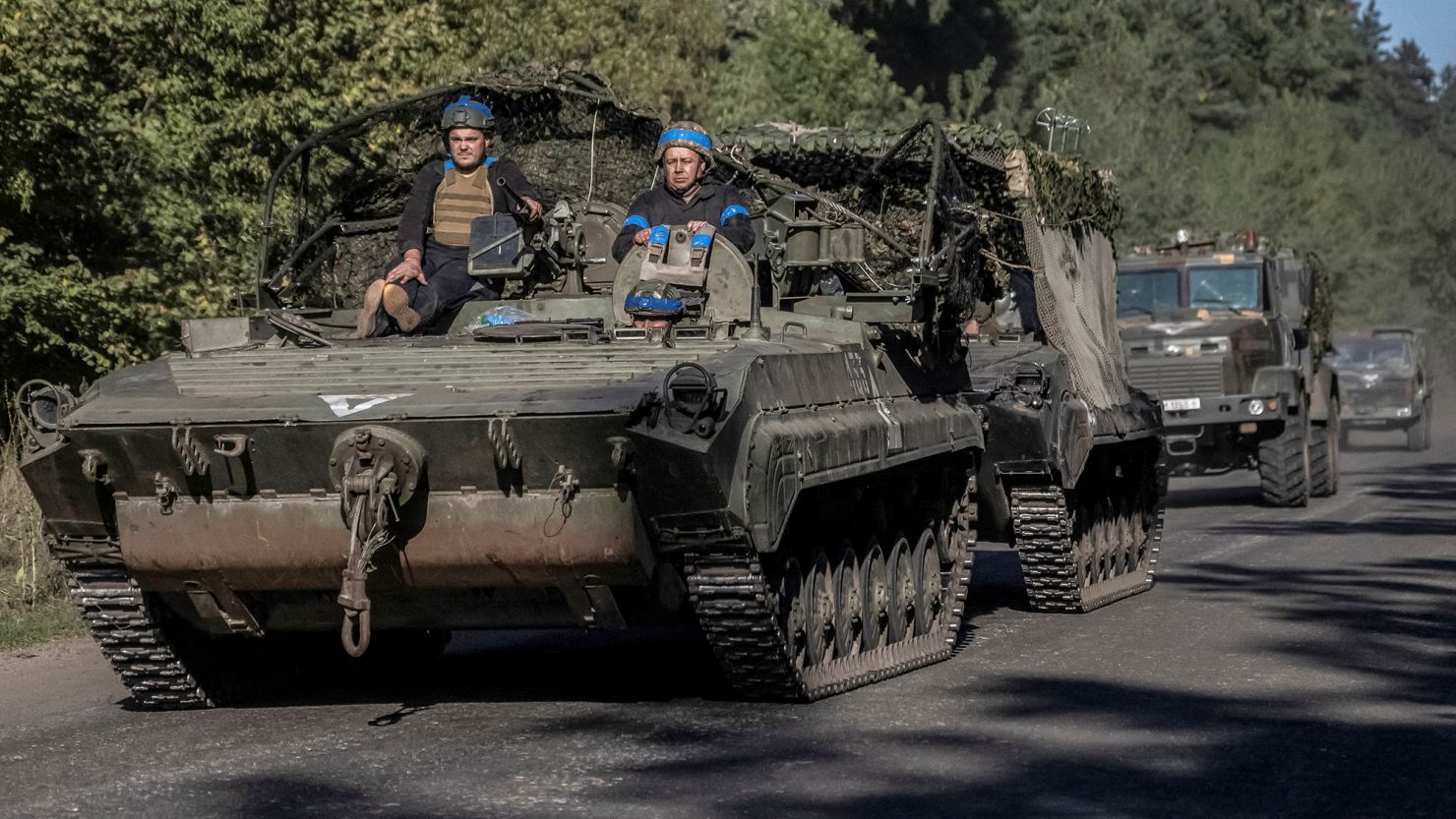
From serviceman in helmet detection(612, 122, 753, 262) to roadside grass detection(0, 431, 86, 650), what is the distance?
12.7ft

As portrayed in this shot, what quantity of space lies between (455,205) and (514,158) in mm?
2094

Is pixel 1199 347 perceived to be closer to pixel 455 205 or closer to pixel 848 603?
pixel 455 205

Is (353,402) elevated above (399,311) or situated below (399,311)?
below

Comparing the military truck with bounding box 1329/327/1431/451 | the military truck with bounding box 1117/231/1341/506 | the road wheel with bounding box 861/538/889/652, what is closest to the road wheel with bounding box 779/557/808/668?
the road wheel with bounding box 861/538/889/652

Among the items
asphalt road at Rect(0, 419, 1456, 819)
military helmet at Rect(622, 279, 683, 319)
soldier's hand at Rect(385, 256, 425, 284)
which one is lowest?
asphalt road at Rect(0, 419, 1456, 819)

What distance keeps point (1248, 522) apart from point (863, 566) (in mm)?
10338

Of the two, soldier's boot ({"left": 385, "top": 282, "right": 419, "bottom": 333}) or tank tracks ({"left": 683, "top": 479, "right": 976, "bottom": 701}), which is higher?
soldier's boot ({"left": 385, "top": 282, "right": 419, "bottom": 333})

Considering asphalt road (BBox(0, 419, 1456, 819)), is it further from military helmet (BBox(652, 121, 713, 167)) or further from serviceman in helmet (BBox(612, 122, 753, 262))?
military helmet (BBox(652, 121, 713, 167))

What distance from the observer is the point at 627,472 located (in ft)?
27.3

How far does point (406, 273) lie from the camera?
10523mm

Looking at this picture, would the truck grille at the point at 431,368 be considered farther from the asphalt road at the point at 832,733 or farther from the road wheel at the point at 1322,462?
the road wheel at the point at 1322,462

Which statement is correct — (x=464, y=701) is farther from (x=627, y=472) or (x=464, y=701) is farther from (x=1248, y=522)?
(x=1248, y=522)

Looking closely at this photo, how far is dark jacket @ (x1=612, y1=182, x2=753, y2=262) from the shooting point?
10.6 m

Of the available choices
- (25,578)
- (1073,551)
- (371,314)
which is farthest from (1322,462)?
(371,314)
